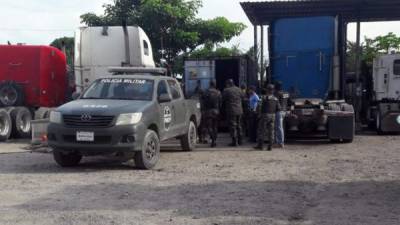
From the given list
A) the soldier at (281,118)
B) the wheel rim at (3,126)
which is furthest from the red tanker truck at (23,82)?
the soldier at (281,118)

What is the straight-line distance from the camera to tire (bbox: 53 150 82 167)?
36.9 feet

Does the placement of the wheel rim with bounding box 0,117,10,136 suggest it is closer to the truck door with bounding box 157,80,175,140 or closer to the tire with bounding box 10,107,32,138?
the tire with bounding box 10,107,32,138

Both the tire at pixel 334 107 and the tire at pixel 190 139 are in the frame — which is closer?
the tire at pixel 190 139

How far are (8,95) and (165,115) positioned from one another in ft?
24.1

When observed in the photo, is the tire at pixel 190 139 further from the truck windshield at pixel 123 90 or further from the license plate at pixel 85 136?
the license plate at pixel 85 136

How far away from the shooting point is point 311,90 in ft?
55.8

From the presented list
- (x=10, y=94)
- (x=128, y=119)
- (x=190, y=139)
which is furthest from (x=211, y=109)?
(x=10, y=94)

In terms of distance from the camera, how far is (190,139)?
14156 millimetres

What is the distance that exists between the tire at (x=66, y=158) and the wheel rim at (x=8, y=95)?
656 cm

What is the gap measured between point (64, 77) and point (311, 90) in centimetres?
755

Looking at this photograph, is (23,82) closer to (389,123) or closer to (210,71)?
(210,71)

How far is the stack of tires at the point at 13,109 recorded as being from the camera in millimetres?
17078

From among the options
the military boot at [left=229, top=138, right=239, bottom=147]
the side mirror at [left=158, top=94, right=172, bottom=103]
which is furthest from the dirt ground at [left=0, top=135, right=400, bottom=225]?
the military boot at [left=229, top=138, right=239, bottom=147]

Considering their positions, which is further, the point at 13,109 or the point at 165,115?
the point at 13,109
